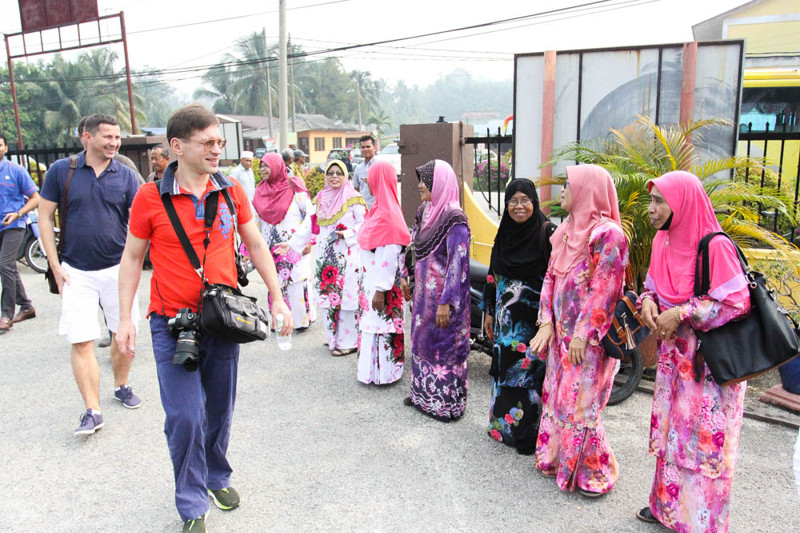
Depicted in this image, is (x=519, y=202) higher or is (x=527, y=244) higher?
(x=519, y=202)

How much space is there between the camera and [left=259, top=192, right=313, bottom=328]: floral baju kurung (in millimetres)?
6145

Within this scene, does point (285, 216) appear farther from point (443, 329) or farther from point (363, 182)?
point (363, 182)

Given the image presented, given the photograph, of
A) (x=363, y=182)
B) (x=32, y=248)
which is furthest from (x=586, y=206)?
(x=32, y=248)

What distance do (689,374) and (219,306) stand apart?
213cm

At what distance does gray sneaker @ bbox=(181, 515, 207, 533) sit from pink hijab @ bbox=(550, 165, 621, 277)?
2.17m

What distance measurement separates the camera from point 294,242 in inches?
240

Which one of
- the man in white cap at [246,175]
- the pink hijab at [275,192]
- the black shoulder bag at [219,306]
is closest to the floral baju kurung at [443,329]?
the black shoulder bag at [219,306]

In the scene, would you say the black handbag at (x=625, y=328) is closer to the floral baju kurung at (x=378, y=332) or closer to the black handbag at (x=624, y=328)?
the black handbag at (x=624, y=328)

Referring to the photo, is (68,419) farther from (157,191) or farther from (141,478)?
(157,191)

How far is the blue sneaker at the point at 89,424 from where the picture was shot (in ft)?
13.1

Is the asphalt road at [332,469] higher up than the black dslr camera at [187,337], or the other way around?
the black dslr camera at [187,337]

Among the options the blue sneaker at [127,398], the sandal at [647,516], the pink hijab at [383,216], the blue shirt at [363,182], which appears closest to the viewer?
the sandal at [647,516]

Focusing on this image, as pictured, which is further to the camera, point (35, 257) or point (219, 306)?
point (35, 257)

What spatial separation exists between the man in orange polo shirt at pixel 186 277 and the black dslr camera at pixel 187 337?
0.23ft
